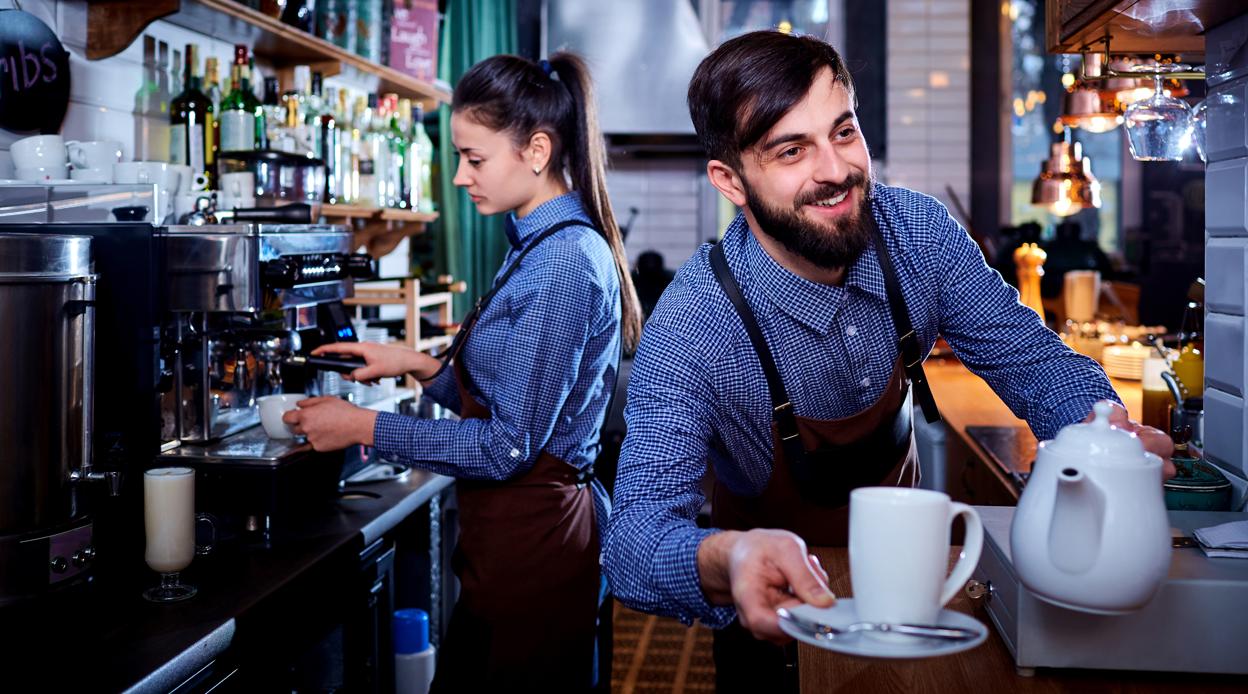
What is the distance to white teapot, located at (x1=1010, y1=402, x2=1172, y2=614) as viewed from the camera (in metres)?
1.03

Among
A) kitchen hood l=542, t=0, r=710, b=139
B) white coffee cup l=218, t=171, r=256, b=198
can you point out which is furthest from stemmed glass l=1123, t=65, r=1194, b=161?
kitchen hood l=542, t=0, r=710, b=139

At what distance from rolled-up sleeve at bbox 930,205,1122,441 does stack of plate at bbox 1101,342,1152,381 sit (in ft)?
7.69

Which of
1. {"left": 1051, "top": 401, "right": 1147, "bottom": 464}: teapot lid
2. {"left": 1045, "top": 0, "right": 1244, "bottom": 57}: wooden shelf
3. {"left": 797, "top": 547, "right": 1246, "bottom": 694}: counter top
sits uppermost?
{"left": 1045, "top": 0, "right": 1244, "bottom": 57}: wooden shelf

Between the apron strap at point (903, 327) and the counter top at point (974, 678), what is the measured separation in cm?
44

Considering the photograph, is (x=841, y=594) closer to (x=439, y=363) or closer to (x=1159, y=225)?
(x=439, y=363)

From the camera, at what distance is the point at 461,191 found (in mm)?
5211

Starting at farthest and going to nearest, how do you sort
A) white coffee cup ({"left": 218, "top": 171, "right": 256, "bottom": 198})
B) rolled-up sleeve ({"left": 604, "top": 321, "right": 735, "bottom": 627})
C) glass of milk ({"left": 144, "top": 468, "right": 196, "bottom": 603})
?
white coffee cup ({"left": 218, "top": 171, "right": 256, "bottom": 198})
glass of milk ({"left": 144, "top": 468, "right": 196, "bottom": 603})
rolled-up sleeve ({"left": 604, "top": 321, "right": 735, "bottom": 627})

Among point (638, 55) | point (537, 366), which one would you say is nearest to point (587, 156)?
point (537, 366)

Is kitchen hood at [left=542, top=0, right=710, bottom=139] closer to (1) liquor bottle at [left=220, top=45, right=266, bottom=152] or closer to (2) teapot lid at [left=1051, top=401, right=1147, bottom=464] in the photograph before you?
(1) liquor bottle at [left=220, top=45, right=266, bottom=152]

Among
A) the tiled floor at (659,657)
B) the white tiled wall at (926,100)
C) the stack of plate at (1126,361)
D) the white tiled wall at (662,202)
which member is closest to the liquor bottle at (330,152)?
the tiled floor at (659,657)

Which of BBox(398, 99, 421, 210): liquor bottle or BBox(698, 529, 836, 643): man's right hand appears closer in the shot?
BBox(698, 529, 836, 643): man's right hand

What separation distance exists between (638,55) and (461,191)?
4.62ft

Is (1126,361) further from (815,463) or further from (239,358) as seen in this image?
(239,358)

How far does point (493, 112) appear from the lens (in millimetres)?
2223
